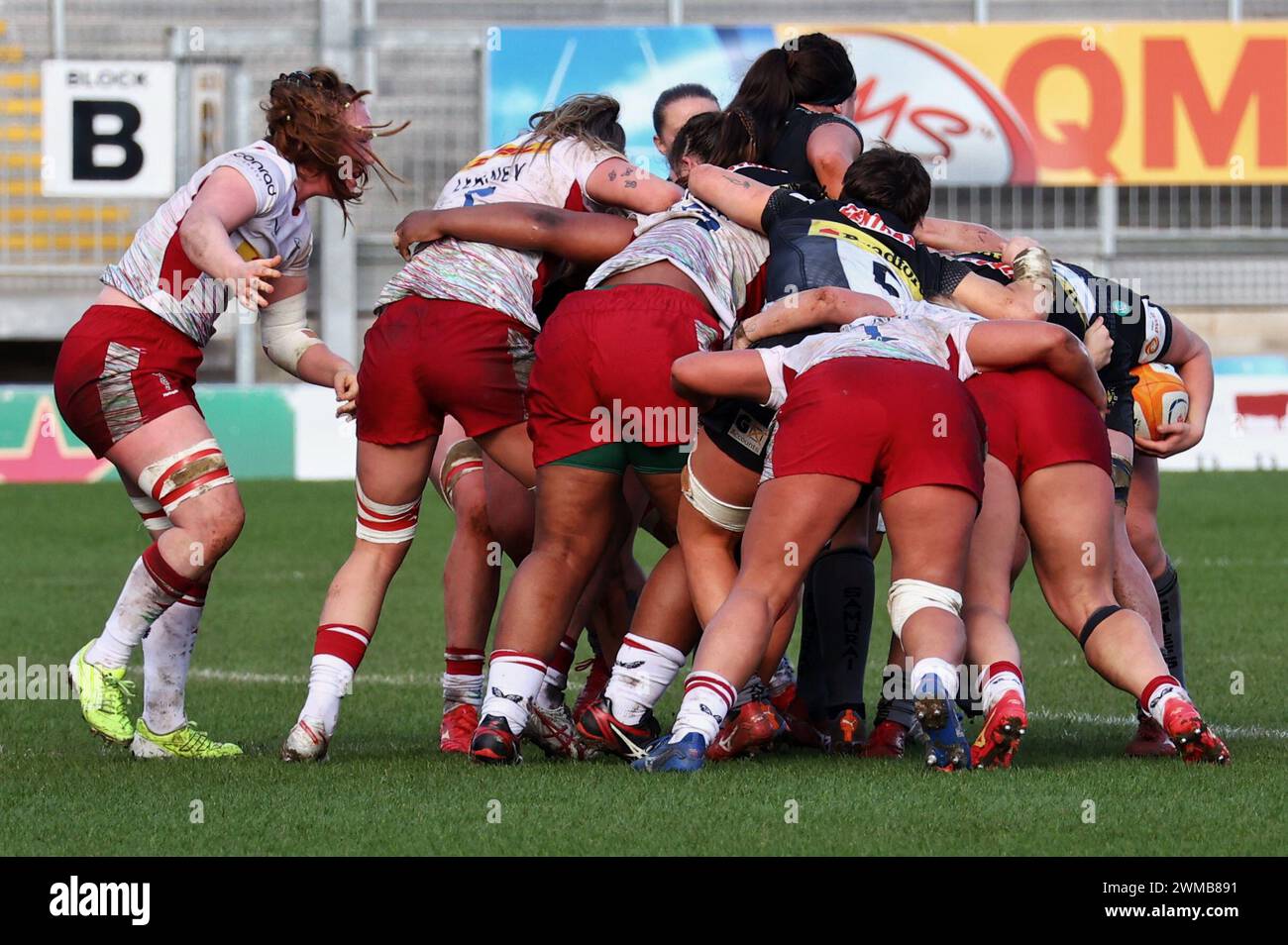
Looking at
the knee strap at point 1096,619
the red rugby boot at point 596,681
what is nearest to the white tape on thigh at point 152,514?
the red rugby boot at point 596,681

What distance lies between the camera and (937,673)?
5.07 meters

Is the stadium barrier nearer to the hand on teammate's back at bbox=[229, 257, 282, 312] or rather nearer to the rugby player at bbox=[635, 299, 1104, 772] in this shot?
the hand on teammate's back at bbox=[229, 257, 282, 312]

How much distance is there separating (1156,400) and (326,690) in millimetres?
2832

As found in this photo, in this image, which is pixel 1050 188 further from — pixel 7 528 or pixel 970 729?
pixel 970 729

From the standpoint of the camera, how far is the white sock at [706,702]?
5.20 metres

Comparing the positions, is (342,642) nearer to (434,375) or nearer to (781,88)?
(434,375)

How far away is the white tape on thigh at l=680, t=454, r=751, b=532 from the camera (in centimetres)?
565

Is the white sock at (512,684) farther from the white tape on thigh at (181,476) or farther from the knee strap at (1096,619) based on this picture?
the knee strap at (1096,619)

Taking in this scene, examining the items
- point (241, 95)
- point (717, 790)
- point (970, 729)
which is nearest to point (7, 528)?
point (241, 95)

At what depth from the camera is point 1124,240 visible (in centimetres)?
2523

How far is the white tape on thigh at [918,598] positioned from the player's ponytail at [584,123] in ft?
5.82

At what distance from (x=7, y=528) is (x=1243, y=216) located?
16.4 meters
